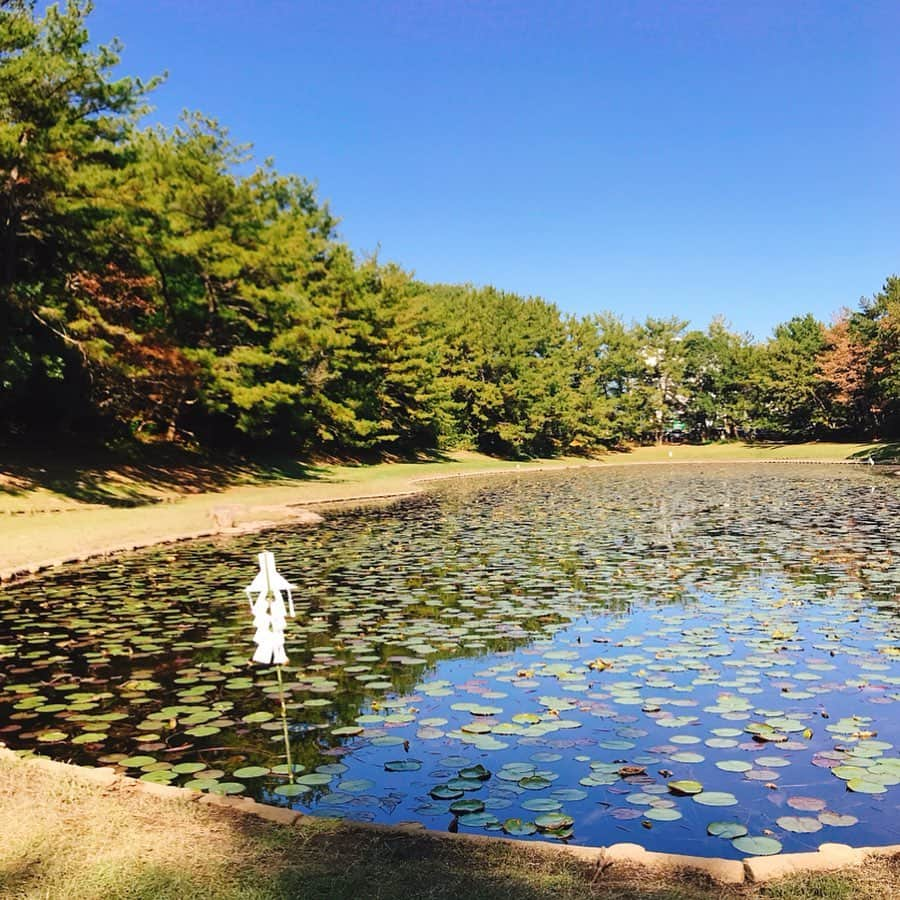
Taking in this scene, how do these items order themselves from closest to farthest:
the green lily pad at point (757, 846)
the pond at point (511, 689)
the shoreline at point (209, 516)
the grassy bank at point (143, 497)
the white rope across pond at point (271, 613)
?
the green lily pad at point (757, 846) < the pond at point (511, 689) < the white rope across pond at point (271, 613) < the shoreline at point (209, 516) < the grassy bank at point (143, 497)

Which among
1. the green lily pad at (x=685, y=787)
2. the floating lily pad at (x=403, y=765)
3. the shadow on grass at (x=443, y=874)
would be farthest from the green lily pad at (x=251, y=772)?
the green lily pad at (x=685, y=787)

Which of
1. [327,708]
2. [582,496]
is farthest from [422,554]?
[582,496]

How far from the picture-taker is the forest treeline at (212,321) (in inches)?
759

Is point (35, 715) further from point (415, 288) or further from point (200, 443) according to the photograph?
point (415, 288)

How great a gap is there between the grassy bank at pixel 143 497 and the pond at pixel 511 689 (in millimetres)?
1944

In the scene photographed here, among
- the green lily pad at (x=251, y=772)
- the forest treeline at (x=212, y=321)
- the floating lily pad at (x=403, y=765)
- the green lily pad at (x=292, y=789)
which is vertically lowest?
the floating lily pad at (x=403, y=765)

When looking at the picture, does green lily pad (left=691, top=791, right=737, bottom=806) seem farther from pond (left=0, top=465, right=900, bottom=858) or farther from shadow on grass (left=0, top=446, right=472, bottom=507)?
shadow on grass (left=0, top=446, right=472, bottom=507)

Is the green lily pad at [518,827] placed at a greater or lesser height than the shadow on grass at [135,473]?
lesser

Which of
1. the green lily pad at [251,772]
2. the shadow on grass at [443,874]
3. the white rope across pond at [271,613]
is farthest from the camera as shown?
the white rope across pond at [271,613]

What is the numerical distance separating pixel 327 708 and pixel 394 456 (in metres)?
39.3

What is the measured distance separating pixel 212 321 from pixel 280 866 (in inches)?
1068

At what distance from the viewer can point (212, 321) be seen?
28.1 meters

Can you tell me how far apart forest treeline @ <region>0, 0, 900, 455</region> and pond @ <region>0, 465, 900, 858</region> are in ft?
38.2

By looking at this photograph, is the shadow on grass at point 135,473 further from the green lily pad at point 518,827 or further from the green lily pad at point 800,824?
the green lily pad at point 800,824
